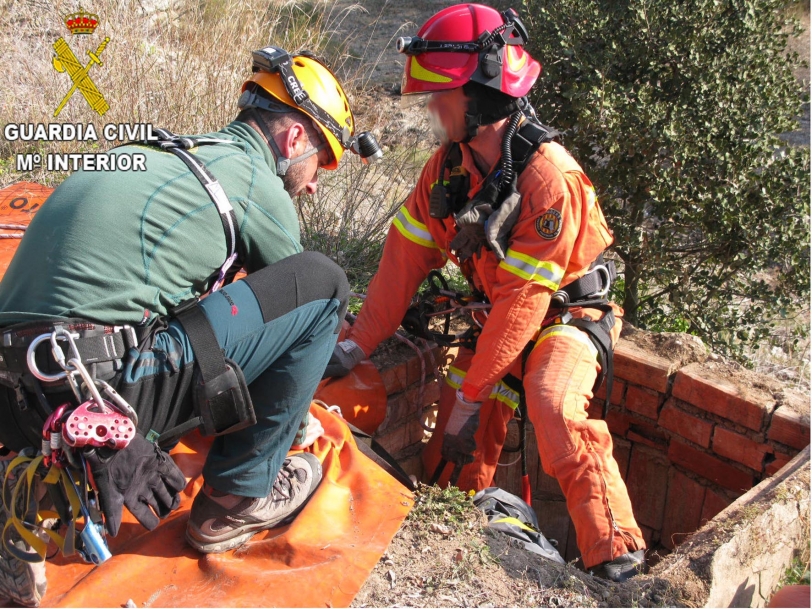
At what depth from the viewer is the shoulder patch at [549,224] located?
10.5 feet

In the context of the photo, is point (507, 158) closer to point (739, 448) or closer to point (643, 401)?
point (643, 401)

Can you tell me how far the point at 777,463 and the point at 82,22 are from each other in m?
6.11

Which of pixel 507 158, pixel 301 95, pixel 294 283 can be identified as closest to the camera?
pixel 294 283

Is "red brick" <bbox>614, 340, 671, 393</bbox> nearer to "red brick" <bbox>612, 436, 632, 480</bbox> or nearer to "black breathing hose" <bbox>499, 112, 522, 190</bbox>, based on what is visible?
"red brick" <bbox>612, 436, 632, 480</bbox>

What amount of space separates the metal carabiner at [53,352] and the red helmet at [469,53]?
206 cm

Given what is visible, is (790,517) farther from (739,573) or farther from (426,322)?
(426,322)

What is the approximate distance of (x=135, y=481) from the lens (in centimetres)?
217

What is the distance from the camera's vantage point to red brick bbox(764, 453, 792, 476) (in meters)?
3.66

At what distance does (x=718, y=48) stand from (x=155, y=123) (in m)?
4.30

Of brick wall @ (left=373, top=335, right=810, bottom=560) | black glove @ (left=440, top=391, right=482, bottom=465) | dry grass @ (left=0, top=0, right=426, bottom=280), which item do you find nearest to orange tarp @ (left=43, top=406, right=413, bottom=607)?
black glove @ (left=440, top=391, right=482, bottom=465)

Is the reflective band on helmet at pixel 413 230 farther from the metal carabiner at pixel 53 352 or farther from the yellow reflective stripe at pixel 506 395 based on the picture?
the metal carabiner at pixel 53 352

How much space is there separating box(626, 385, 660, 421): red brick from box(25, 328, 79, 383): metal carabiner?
3.18 metres

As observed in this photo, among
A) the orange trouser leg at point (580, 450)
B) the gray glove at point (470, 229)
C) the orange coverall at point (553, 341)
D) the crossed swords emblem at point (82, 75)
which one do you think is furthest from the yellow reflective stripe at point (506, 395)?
the crossed swords emblem at point (82, 75)

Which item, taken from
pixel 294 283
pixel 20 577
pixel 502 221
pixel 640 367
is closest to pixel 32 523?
pixel 20 577
